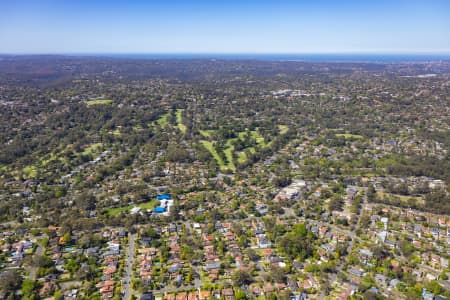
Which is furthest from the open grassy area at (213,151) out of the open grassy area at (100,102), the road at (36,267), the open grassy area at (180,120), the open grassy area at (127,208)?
the open grassy area at (100,102)

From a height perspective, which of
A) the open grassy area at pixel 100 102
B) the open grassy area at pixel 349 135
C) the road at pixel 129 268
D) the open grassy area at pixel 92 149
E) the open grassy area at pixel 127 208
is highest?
the open grassy area at pixel 100 102

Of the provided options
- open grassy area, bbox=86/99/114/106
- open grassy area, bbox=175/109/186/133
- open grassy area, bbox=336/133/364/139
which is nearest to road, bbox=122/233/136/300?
open grassy area, bbox=175/109/186/133

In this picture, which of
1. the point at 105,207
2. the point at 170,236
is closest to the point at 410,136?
the point at 170,236

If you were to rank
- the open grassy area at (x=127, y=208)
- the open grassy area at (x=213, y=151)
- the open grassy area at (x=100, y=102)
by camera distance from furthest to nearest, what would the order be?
the open grassy area at (x=100, y=102) → the open grassy area at (x=213, y=151) → the open grassy area at (x=127, y=208)

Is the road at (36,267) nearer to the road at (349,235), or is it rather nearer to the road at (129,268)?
the road at (129,268)

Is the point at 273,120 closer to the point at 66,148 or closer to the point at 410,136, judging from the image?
the point at 410,136

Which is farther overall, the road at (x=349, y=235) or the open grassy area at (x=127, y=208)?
the open grassy area at (x=127, y=208)

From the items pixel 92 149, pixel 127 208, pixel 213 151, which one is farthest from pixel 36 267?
pixel 213 151

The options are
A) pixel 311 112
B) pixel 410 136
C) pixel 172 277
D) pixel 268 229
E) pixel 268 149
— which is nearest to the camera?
pixel 172 277
